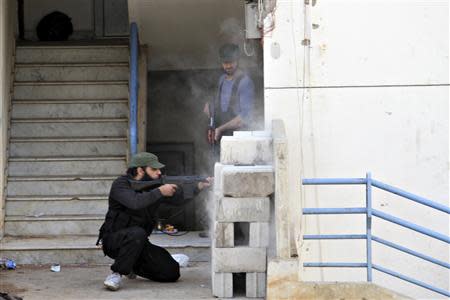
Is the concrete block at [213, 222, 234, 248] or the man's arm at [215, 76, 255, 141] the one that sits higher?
the man's arm at [215, 76, 255, 141]

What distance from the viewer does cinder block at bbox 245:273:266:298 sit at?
7859 millimetres

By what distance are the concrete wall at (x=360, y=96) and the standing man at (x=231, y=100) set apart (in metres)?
0.55

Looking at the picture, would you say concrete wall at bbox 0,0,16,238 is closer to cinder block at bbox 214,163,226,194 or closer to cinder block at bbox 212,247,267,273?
cinder block at bbox 214,163,226,194

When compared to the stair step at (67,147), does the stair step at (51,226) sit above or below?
below

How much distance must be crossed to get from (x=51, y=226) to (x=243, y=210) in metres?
3.85

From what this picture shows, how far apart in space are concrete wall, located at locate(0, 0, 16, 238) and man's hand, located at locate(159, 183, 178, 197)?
3140 mm

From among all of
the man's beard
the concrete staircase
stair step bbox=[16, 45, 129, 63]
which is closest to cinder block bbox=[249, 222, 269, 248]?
the man's beard

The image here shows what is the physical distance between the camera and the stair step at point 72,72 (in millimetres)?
12234

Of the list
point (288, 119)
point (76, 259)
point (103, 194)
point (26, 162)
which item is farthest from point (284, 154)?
point (26, 162)

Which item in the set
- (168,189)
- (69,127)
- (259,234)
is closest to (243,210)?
(259,234)

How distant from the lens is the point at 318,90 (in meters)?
9.59

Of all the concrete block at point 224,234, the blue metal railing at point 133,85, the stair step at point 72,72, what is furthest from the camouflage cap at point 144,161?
the stair step at point 72,72

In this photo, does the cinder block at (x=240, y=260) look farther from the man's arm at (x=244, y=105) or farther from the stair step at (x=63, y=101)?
the stair step at (x=63, y=101)

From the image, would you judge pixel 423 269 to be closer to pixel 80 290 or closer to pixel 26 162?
pixel 80 290
